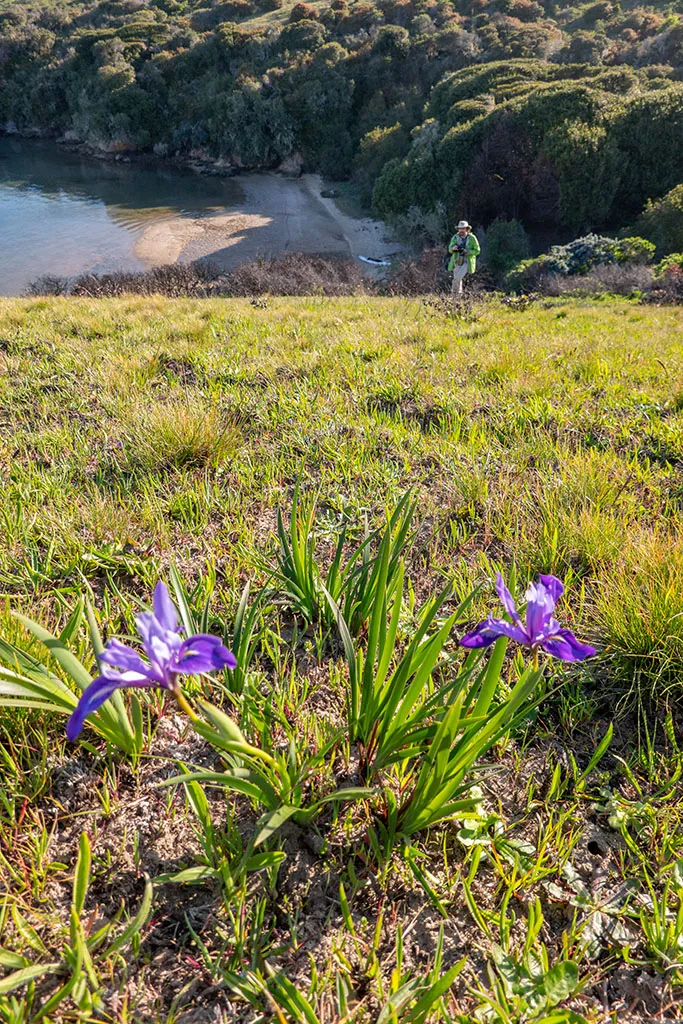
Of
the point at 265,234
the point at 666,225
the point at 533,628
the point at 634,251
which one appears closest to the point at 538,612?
the point at 533,628

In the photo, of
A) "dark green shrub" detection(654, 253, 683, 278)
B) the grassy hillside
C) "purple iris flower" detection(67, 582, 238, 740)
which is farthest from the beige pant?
"purple iris flower" detection(67, 582, 238, 740)

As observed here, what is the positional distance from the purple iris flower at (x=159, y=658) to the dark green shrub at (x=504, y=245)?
25.1m

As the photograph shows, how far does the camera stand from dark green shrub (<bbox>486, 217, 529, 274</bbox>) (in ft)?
76.6

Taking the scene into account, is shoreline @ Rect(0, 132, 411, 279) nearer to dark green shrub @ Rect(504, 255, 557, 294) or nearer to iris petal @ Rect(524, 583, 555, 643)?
dark green shrub @ Rect(504, 255, 557, 294)

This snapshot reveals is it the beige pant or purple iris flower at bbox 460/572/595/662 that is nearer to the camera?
purple iris flower at bbox 460/572/595/662

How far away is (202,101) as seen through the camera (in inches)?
1703

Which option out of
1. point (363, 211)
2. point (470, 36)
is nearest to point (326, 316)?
point (363, 211)

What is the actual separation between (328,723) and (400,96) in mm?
48078

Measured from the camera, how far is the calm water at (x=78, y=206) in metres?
25.3

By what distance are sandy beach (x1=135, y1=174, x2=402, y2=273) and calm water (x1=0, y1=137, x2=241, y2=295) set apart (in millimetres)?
1267

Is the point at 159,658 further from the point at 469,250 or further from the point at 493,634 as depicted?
the point at 469,250

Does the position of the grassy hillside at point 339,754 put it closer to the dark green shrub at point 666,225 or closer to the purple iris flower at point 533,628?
the purple iris flower at point 533,628

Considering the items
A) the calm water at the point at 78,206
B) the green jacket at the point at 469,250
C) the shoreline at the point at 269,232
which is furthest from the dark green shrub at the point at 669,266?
Answer: the calm water at the point at 78,206

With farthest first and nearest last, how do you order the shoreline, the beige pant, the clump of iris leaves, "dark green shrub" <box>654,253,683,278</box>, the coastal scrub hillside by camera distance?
the shoreline
the coastal scrub hillside
"dark green shrub" <box>654,253,683,278</box>
the beige pant
the clump of iris leaves
